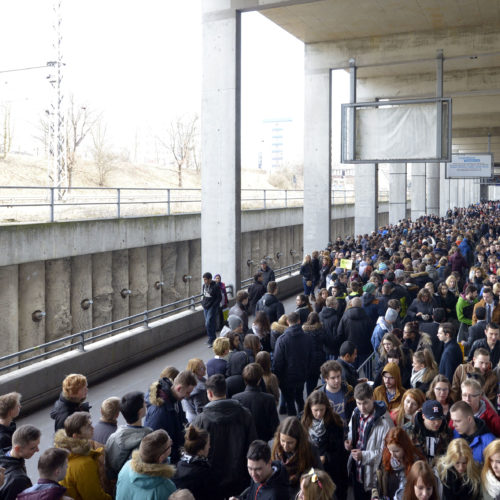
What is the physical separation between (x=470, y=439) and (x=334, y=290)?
6061 mm

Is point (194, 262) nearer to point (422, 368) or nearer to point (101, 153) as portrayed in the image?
point (422, 368)

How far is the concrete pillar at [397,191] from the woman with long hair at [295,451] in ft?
124

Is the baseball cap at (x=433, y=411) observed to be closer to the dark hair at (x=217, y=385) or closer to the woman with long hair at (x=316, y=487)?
the woman with long hair at (x=316, y=487)

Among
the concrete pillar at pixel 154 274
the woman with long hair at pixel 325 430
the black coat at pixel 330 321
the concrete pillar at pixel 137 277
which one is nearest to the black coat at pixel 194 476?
the woman with long hair at pixel 325 430

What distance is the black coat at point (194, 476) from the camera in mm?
4801

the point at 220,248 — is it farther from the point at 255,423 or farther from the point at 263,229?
the point at 263,229

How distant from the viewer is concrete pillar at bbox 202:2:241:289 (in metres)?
A: 16.0

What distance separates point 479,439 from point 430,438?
1.26 ft

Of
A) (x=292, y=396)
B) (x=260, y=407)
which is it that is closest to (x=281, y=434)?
(x=260, y=407)

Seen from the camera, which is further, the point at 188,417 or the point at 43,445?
the point at 43,445

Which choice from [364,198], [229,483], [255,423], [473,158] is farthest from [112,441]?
[473,158]

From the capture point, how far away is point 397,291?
11469mm

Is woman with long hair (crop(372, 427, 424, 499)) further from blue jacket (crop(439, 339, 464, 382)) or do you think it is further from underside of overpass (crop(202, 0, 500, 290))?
underside of overpass (crop(202, 0, 500, 290))

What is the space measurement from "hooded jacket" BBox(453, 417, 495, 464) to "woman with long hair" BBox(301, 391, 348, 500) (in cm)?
100
